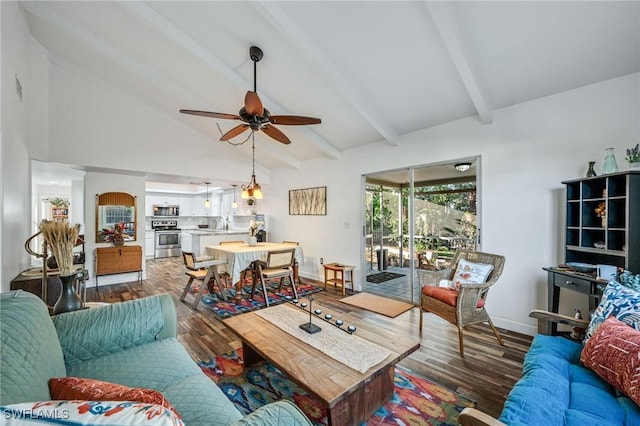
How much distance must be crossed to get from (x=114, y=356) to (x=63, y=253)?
33.9 inches

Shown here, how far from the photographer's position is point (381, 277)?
5387mm

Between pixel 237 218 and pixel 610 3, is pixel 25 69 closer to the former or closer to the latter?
pixel 237 218

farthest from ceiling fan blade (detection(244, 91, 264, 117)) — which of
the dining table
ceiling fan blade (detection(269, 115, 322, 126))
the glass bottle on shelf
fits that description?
the glass bottle on shelf

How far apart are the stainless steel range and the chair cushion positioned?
7916mm

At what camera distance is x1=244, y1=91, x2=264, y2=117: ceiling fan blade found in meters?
2.54

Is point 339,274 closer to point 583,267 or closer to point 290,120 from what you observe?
point 290,120

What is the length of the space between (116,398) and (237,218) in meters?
7.58

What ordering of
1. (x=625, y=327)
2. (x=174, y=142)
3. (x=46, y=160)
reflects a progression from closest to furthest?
(x=625, y=327) < (x=46, y=160) < (x=174, y=142)

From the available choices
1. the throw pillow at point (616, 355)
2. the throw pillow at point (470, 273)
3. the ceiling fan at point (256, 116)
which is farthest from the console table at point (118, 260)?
the throw pillow at point (616, 355)

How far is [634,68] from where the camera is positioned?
238 centimetres

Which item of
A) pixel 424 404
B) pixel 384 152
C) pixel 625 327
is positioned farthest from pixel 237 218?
pixel 625 327

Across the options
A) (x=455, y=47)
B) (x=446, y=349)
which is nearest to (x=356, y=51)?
(x=455, y=47)

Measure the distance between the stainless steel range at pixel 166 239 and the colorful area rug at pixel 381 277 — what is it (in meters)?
6.42

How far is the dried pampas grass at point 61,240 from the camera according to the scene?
1.84 meters
